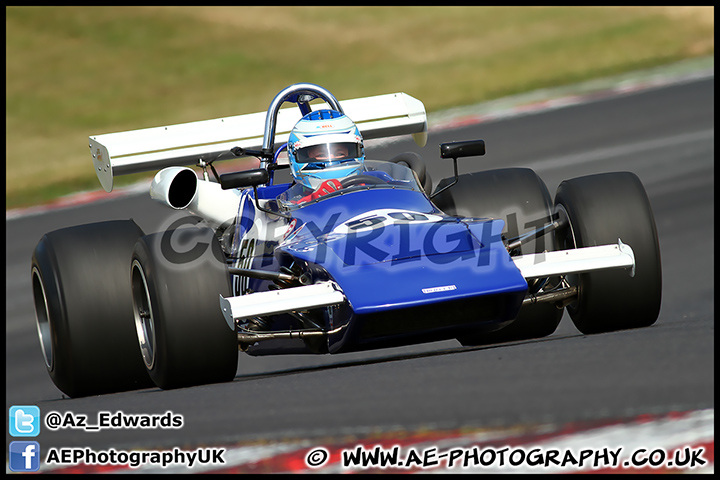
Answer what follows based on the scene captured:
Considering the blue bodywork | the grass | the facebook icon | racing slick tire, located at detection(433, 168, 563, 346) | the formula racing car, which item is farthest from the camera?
the grass

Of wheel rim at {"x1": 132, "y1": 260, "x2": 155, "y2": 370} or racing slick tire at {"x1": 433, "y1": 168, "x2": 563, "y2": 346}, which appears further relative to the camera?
racing slick tire at {"x1": 433, "y1": 168, "x2": 563, "y2": 346}

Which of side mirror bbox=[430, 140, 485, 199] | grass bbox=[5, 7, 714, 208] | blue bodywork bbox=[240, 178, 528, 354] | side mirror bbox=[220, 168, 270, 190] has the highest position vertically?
grass bbox=[5, 7, 714, 208]

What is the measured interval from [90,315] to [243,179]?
4.52 feet

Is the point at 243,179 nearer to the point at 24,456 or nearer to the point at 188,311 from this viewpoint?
the point at 188,311

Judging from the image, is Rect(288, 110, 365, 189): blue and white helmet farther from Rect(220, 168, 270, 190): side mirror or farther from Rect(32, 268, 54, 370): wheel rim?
Rect(32, 268, 54, 370): wheel rim

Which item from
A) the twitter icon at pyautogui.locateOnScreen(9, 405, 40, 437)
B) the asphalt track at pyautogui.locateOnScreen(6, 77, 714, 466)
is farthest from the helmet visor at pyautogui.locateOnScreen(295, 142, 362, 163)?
the twitter icon at pyautogui.locateOnScreen(9, 405, 40, 437)

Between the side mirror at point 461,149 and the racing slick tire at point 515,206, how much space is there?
1.05 feet

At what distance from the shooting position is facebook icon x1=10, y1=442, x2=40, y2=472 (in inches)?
210

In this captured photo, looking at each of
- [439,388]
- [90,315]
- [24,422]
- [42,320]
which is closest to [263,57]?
[42,320]

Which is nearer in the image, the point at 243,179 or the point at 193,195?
the point at 243,179

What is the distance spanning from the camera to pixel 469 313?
257 inches

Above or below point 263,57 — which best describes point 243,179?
below

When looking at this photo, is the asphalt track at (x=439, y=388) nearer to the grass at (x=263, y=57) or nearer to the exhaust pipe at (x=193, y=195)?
the exhaust pipe at (x=193, y=195)

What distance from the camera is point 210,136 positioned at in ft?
32.1
